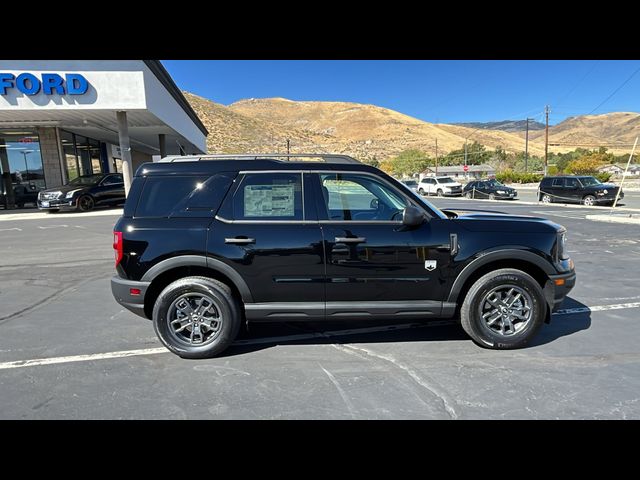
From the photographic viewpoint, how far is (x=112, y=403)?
2795 millimetres

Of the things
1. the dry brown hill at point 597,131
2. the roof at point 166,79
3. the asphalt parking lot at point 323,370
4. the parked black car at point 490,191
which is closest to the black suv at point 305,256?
the asphalt parking lot at point 323,370

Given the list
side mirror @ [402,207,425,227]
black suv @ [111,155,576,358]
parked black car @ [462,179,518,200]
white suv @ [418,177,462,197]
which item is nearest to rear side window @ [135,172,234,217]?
black suv @ [111,155,576,358]

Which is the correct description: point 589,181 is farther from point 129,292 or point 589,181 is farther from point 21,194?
point 21,194

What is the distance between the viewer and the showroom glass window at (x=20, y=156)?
737 inches

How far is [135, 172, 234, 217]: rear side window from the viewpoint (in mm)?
3523

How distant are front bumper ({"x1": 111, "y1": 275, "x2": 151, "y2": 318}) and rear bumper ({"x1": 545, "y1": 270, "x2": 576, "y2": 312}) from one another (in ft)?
13.0

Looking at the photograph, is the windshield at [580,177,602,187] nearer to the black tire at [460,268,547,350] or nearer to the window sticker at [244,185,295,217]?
the black tire at [460,268,547,350]

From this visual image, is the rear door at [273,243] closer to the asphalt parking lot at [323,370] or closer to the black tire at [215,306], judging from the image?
the black tire at [215,306]

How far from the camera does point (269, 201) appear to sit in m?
3.56

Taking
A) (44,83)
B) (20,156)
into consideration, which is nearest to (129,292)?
(44,83)
